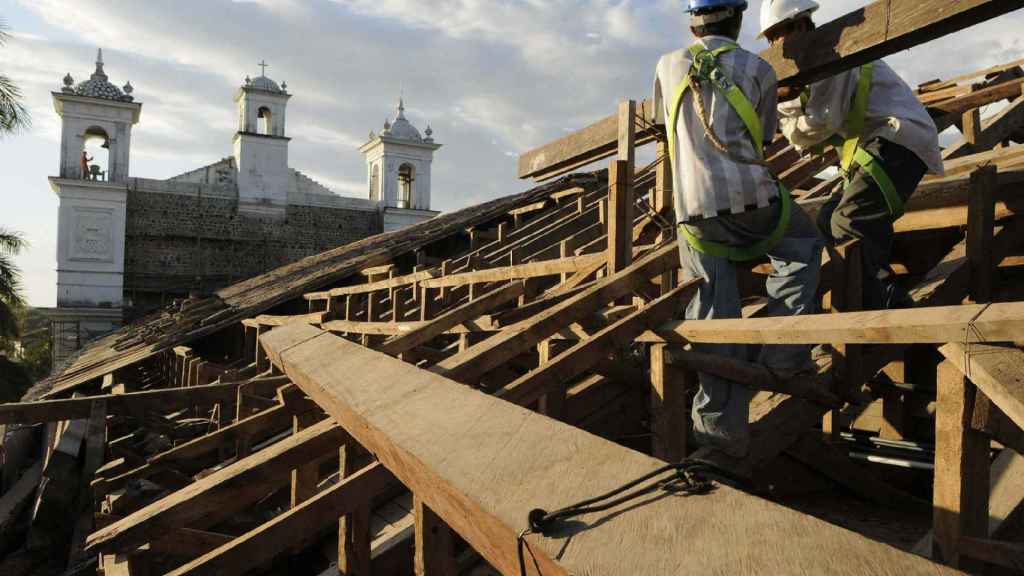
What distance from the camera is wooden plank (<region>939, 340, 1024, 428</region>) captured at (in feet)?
5.03

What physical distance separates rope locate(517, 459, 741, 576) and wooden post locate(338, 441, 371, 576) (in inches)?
54.8

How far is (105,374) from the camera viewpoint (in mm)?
9992

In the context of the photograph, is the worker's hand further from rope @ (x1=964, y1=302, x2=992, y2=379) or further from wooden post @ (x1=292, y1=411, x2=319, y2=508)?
wooden post @ (x1=292, y1=411, x2=319, y2=508)

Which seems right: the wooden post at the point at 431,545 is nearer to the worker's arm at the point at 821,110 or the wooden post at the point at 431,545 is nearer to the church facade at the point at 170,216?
the worker's arm at the point at 821,110

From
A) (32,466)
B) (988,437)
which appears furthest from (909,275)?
(32,466)

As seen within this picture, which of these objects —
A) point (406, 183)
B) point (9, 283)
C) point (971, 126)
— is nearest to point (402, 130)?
point (406, 183)

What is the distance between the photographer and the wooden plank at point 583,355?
2.60 meters

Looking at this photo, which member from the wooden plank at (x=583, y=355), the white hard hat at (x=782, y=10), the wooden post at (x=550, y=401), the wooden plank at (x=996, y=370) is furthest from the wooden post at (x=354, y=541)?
the white hard hat at (x=782, y=10)

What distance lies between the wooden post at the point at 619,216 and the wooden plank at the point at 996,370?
1905mm

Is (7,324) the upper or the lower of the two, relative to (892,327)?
lower

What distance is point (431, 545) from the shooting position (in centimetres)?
219

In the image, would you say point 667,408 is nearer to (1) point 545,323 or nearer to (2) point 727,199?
(1) point 545,323

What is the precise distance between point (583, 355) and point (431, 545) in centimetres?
87

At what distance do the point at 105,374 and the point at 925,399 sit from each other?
31.5 ft
